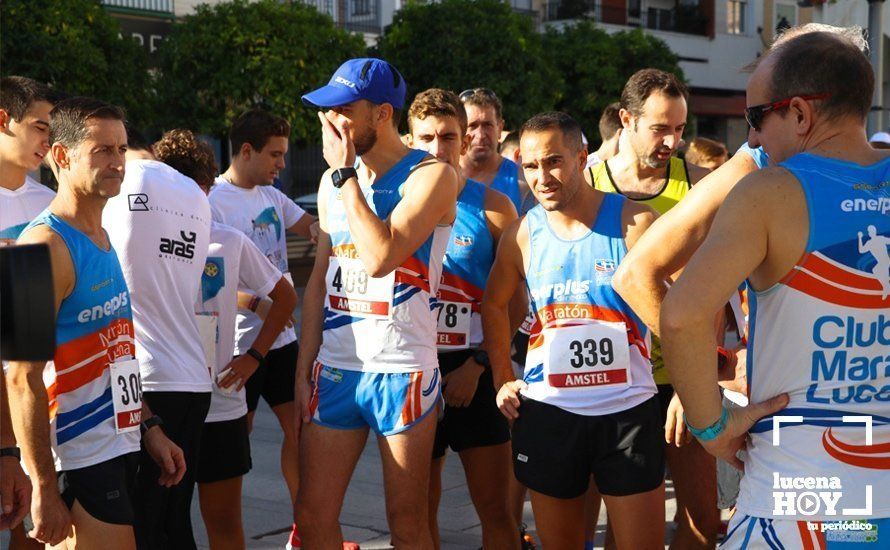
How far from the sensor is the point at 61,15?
19406 millimetres

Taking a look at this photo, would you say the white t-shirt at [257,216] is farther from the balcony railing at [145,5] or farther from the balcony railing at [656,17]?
the balcony railing at [656,17]

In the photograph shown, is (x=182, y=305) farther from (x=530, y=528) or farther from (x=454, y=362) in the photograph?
(x=530, y=528)

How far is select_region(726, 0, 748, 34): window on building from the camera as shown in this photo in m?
43.0

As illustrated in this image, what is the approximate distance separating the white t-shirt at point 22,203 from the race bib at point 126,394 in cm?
123

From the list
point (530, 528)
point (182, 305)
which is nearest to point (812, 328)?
point (182, 305)

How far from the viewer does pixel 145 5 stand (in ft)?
84.4

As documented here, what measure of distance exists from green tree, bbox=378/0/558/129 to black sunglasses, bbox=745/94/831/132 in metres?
23.4

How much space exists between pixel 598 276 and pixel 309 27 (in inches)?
763

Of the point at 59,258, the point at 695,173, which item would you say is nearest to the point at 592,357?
the point at 695,173

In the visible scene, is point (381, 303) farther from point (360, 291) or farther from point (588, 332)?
point (588, 332)

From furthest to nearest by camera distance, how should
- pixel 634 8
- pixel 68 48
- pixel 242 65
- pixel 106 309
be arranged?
pixel 634 8, pixel 242 65, pixel 68 48, pixel 106 309

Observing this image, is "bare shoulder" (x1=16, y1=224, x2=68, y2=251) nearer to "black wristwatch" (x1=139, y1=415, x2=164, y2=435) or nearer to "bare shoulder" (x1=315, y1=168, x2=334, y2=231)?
"black wristwatch" (x1=139, y1=415, x2=164, y2=435)

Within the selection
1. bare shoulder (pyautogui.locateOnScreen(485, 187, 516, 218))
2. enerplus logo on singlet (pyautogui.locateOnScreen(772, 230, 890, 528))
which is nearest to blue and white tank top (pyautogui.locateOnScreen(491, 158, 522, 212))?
bare shoulder (pyautogui.locateOnScreen(485, 187, 516, 218))

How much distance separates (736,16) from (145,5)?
2577cm
